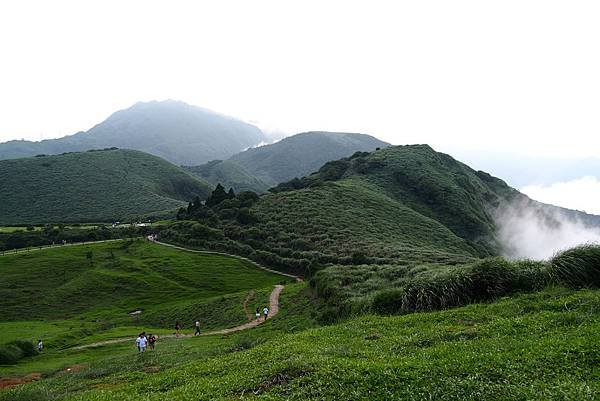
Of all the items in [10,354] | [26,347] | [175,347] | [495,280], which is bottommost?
[26,347]

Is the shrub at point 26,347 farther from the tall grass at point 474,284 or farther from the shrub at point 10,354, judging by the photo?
the tall grass at point 474,284

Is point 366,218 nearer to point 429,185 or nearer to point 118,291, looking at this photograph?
point 429,185

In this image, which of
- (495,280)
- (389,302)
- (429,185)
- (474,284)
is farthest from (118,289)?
(429,185)

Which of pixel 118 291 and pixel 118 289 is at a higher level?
pixel 118 289

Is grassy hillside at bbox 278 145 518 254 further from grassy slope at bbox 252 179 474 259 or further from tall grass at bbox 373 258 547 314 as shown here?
tall grass at bbox 373 258 547 314

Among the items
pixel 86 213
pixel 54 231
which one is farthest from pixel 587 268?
pixel 86 213

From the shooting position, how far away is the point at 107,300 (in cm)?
7469

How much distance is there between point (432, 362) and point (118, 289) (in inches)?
3003

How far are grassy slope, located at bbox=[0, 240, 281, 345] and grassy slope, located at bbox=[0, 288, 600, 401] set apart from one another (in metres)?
36.5

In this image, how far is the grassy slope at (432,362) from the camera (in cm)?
1132

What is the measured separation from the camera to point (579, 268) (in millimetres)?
20047

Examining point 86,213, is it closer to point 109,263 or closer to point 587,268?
point 109,263

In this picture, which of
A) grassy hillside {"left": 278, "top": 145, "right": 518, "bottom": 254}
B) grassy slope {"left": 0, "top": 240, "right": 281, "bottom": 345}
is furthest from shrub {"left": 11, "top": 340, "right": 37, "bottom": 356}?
grassy hillside {"left": 278, "top": 145, "right": 518, "bottom": 254}

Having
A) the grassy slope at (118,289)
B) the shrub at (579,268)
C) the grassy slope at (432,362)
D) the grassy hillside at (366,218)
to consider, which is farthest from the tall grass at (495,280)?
the grassy hillside at (366,218)
